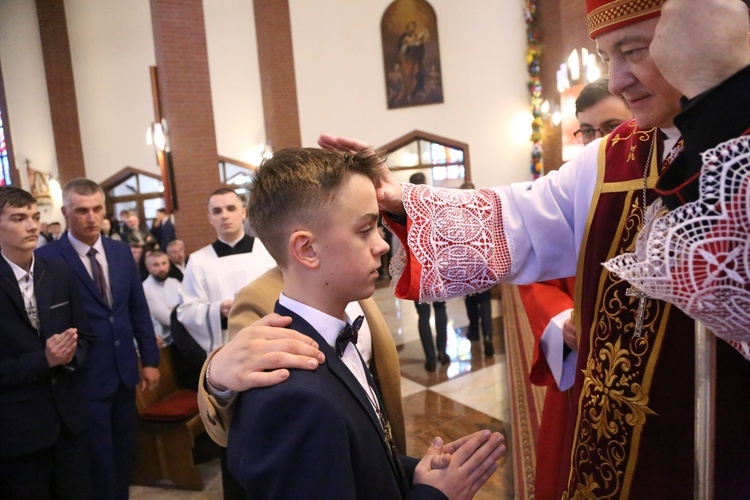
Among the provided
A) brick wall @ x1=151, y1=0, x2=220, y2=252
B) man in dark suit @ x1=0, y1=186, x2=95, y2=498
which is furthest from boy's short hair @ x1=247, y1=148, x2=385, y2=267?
brick wall @ x1=151, y1=0, x2=220, y2=252

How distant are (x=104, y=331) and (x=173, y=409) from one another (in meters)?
0.74

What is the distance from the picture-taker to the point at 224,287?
341 centimetres

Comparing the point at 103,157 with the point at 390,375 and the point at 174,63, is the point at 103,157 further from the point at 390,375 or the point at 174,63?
the point at 390,375

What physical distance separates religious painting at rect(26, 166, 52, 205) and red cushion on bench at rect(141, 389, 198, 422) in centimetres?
958

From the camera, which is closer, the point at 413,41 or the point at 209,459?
the point at 209,459

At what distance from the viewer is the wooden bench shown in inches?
135

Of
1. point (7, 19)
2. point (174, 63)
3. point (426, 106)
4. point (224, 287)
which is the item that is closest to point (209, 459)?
point (224, 287)

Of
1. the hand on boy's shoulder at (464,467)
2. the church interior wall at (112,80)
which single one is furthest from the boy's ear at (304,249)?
the church interior wall at (112,80)

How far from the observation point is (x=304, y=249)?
3.95 feet

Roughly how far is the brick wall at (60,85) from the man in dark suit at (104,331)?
33.0 feet

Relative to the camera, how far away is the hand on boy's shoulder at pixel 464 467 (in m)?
1.15

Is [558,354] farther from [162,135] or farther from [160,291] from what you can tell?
[162,135]

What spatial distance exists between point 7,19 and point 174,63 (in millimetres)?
7120

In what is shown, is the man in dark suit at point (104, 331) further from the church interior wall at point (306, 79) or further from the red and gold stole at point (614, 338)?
the church interior wall at point (306, 79)
